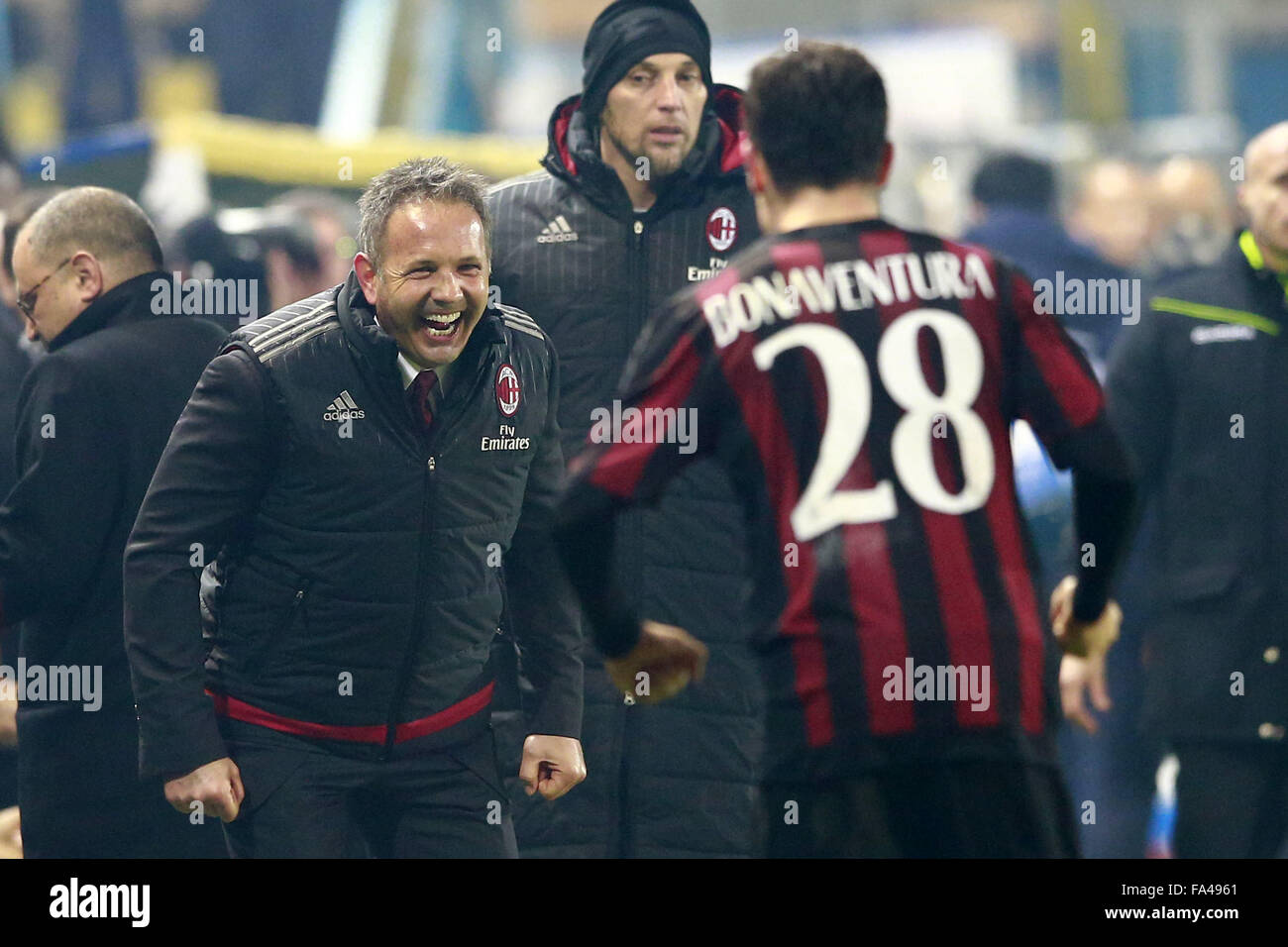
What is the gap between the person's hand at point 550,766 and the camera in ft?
16.0

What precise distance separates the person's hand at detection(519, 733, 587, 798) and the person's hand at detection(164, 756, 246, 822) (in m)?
0.73

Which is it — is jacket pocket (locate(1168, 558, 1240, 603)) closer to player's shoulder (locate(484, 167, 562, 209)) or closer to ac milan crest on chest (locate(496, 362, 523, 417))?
player's shoulder (locate(484, 167, 562, 209))

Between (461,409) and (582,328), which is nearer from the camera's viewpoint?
(461,409)

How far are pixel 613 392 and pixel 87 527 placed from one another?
4.42 feet

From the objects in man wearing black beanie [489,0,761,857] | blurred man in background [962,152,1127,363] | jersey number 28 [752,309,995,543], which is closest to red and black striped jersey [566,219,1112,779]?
jersey number 28 [752,309,995,543]

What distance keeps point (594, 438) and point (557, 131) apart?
96 centimetres

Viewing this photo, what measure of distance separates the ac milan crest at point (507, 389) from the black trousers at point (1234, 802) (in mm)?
2321

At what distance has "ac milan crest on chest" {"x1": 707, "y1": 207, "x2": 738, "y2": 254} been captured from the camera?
217 inches

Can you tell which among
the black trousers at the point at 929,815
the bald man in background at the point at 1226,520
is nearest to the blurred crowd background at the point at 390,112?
the bald man in background at the point at 1226,520

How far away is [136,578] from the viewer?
447cm

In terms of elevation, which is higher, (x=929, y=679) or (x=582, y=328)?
(x=582, y=328)

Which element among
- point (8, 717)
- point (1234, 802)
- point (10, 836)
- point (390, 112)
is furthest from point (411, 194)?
point (390, 112)

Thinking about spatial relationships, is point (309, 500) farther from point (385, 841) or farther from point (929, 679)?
point (929, 679)
